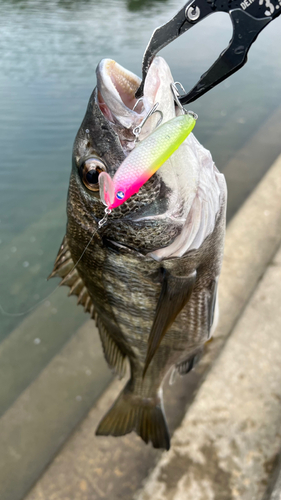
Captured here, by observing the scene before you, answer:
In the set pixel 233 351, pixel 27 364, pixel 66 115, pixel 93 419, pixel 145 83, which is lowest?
pixel 27 364

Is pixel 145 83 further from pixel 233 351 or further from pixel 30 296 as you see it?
pixel 30 296

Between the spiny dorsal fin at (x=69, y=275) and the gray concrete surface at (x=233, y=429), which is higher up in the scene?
the spiny dorsal fin at (x=69, y=275)

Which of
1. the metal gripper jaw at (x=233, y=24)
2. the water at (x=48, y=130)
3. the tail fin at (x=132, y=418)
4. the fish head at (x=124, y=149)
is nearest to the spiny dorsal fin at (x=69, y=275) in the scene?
the fish head at (x=124, y=149)

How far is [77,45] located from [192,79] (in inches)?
63.3

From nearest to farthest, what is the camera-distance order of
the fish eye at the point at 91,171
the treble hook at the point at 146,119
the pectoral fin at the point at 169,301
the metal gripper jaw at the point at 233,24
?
1. the metal gripper jaw at the point at 233,24
2. the treble hook at the point at 146,119
3. the fish eye at the point at 91,171
4. the pectoral fin at the point at 169,301

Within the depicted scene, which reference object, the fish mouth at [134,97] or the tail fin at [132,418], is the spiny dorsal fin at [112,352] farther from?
the fish mouth at [134,97]

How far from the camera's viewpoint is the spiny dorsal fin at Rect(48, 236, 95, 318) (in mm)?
1574

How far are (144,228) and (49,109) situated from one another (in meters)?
3.07

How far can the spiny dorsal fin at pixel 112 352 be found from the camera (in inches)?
69.3

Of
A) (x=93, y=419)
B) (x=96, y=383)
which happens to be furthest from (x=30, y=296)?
(x=93, y=419)

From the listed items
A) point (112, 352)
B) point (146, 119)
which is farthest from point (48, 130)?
point (146, 119)

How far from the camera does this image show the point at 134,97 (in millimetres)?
1059

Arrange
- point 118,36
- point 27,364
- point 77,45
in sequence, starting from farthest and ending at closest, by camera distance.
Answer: point 118,36 → point 77,45 → point 27,364

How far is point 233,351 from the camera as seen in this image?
7.69 ft
